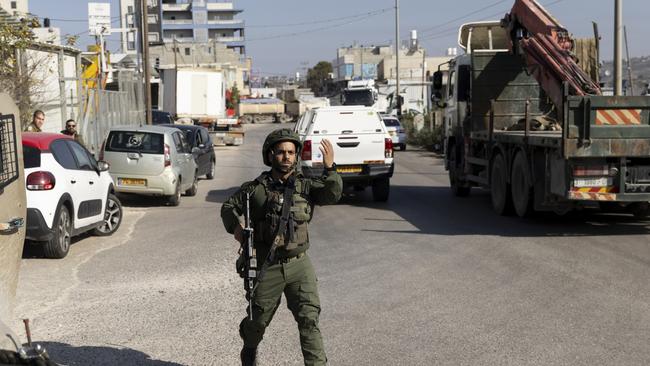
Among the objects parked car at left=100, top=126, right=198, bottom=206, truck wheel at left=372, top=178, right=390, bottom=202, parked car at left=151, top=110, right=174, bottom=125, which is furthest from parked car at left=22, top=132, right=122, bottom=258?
parked car at left=151, top=110, right=174, bottom=125

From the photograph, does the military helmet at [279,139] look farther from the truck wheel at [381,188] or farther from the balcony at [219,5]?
the balcony at [219,5]

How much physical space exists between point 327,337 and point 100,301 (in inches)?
103

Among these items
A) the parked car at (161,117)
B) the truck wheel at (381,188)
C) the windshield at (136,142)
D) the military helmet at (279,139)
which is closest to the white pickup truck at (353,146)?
the truck wheel at (381,188)

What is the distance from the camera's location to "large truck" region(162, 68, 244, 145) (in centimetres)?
4097

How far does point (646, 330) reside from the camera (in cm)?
676

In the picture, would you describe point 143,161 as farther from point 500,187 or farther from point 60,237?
point 500,187

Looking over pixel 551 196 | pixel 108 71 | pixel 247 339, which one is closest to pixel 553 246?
pixel 551 196

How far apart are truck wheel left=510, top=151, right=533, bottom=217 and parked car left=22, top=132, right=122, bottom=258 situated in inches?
254

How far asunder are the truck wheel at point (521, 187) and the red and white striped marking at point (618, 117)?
1.82 metres

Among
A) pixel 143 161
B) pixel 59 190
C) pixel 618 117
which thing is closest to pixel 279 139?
pixel 59 190

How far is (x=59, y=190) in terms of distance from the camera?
10453mm

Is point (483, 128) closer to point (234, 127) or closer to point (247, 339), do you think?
point (247, 339)

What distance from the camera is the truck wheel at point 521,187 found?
13.2m

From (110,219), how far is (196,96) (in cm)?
2898
